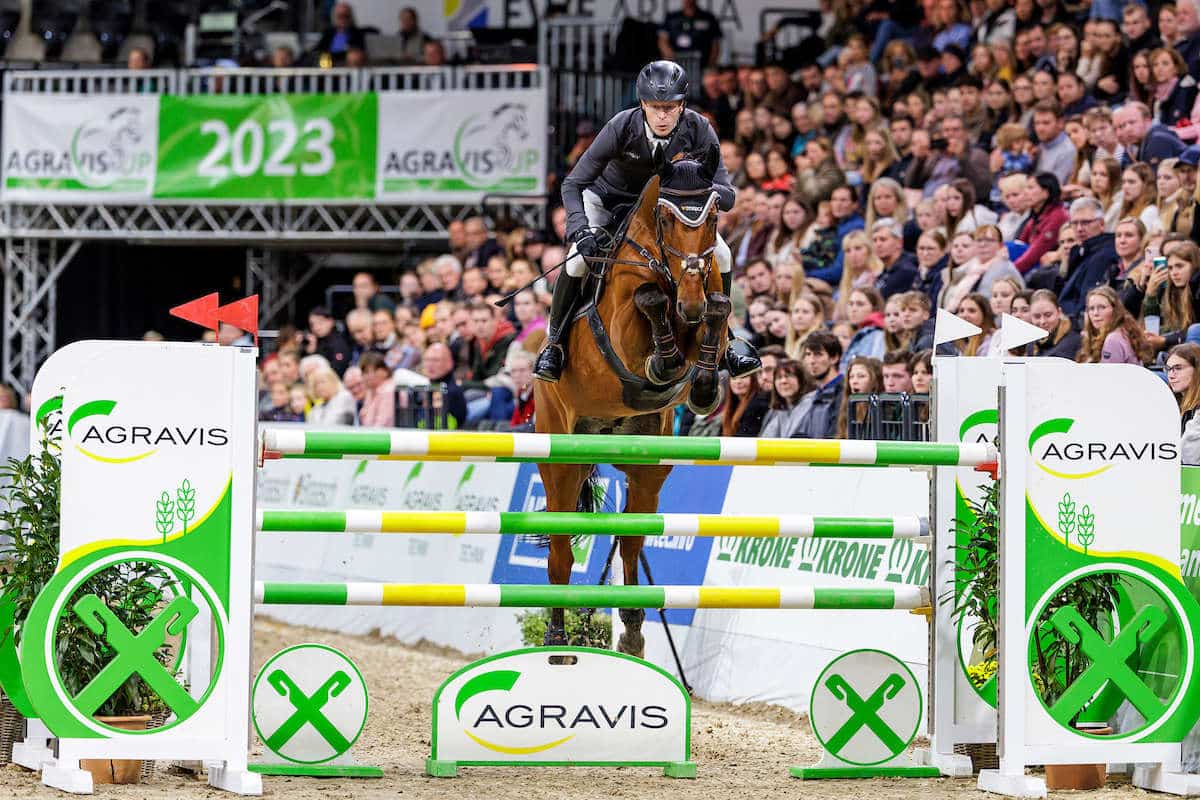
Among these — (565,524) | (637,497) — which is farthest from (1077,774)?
(637,497)

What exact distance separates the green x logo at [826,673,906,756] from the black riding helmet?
232cm

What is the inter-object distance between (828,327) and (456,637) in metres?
3.00

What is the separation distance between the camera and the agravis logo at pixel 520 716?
5.59 metres

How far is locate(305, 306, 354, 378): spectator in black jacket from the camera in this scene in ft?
49.3

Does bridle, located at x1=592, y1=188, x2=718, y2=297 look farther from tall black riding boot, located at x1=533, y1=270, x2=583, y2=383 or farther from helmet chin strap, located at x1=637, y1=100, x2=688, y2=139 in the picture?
tall black riding boot, located at x1=533, y1=270, x2=583, y2=383

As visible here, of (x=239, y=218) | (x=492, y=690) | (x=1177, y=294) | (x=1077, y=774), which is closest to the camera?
(x=1077, y=774)

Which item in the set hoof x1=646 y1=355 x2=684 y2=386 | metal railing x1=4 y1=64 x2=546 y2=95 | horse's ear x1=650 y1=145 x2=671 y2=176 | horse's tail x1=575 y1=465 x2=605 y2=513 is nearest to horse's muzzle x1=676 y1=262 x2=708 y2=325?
hoof x1=646 y1=355 x2=684 y2=386

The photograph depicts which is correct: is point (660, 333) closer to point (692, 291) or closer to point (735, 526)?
point (692, 291)

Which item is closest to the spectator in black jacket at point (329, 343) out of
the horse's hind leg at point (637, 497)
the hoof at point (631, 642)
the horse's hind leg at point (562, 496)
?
the horse's hind leg at point (562, 496)

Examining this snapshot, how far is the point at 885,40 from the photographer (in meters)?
14.3

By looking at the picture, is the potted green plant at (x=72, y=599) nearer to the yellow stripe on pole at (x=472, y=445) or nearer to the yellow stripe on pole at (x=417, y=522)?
the yellow stripe on pole at (x=417, y=522)

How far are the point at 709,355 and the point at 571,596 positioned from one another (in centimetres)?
150

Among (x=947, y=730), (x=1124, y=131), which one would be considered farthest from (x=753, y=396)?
(x=947, y=730)

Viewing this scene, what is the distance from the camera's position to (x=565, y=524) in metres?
5.36
